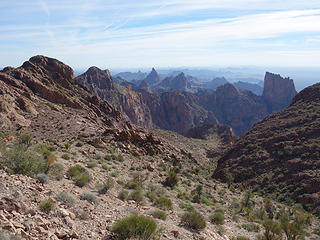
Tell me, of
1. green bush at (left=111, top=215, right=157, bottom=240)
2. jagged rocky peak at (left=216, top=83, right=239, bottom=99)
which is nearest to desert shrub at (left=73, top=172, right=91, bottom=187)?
green bush at (left=111, top=215, right=157, bottom=240)

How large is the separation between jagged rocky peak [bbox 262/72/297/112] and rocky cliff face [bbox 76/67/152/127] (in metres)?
85.3

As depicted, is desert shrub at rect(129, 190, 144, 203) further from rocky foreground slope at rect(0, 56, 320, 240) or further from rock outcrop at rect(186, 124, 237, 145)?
rock outcrop at rect(186, 124, 237, 145)

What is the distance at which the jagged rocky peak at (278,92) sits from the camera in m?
153

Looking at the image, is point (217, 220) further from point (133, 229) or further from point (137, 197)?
point (133, 229)

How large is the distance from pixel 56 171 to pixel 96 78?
85.6 metres

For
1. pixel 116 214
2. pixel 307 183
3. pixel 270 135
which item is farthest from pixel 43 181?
pixel 270 135

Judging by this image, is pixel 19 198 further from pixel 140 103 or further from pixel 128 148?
pixel 140 103

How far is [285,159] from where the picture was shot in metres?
29.7

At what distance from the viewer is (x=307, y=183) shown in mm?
23734

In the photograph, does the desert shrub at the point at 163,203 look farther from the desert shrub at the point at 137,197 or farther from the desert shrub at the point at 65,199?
the desert shrub at the point at 65,199

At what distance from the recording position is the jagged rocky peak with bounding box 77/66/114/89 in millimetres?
89581

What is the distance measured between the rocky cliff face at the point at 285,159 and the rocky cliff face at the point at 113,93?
194 ft

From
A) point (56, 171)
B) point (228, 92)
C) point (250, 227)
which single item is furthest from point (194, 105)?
point (56, 171)

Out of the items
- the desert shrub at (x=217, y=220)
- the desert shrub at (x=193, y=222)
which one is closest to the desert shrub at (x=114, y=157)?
the desert shrub at (x=217, y=220)
